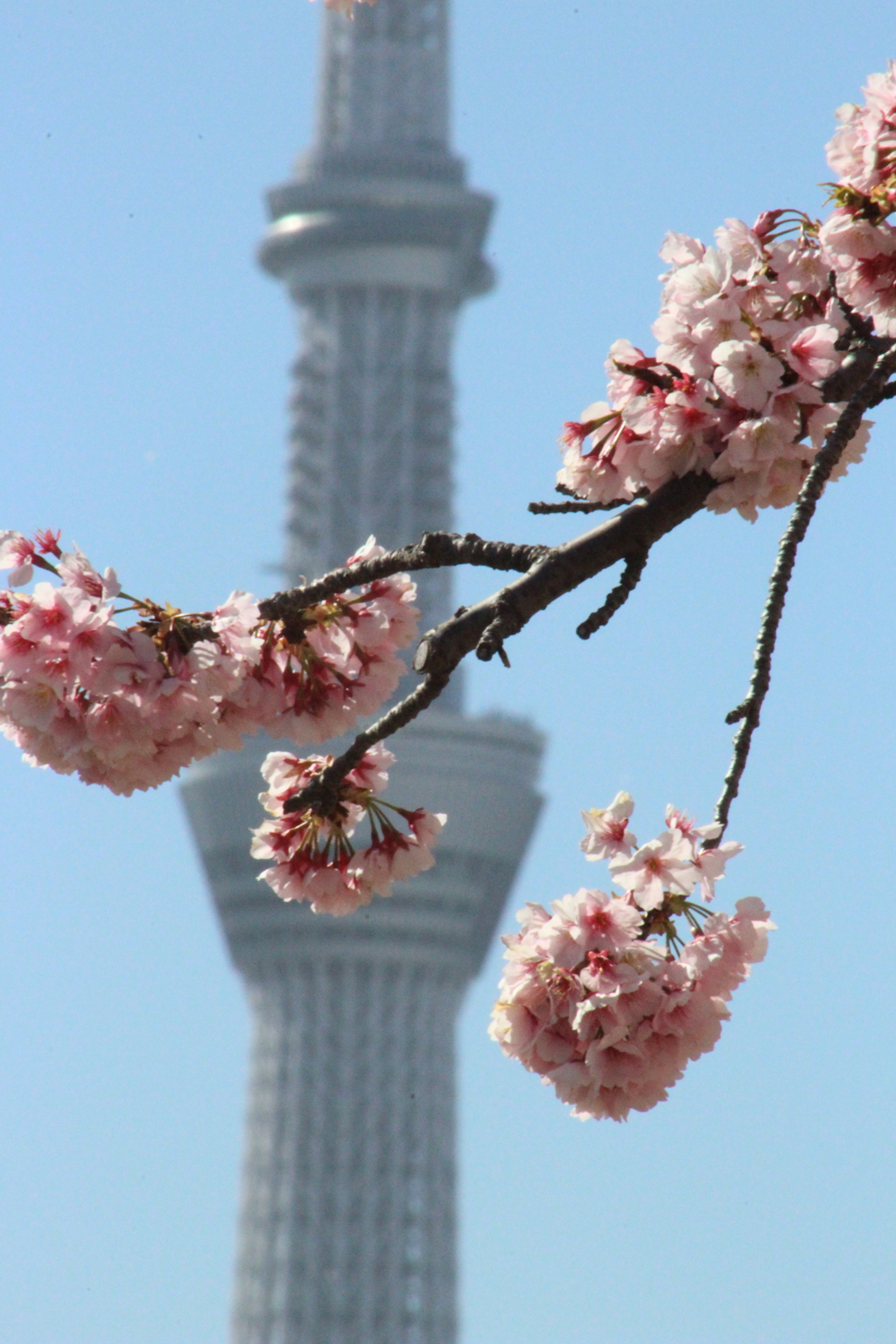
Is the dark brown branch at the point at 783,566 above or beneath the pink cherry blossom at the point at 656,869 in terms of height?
above

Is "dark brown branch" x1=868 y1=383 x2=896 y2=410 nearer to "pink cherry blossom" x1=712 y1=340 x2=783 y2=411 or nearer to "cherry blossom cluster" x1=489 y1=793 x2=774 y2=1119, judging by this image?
"pink cherry blossom" x1=712 y1=340 x2=783 y2=411

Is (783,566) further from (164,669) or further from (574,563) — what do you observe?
(164,669)

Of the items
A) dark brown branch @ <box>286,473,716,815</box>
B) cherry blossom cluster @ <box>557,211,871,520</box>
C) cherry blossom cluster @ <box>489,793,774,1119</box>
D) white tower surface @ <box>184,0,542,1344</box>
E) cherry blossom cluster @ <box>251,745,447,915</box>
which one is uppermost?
white tower surface @ <box>184,0,542,1344</box>

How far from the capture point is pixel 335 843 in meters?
3.69

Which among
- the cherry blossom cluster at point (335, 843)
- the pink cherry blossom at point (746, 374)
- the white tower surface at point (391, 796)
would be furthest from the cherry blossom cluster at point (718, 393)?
the white tower surface at point (391, 796)

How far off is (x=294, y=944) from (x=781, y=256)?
332ft

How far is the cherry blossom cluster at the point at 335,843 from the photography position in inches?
143

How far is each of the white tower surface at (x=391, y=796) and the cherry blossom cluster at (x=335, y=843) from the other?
3516 inches

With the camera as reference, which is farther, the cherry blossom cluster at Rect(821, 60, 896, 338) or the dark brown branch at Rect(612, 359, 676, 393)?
the cherry blossom cluster at Rect(821, 60, 896, 338)

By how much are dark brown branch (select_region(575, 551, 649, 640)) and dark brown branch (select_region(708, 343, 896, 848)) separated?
23 centimetres

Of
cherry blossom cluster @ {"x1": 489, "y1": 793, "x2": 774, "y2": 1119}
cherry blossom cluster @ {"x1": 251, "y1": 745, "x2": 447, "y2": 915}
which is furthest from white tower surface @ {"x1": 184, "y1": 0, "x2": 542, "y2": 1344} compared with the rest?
cherry blossom cluster @ {"x1": 489, "y1": 793, "x2": 774, "y2": 1119}

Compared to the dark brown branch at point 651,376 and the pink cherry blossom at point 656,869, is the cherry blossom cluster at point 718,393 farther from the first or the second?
the pink cherry blossom at point 656,869

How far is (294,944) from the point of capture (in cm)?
10300

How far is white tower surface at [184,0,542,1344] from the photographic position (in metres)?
96.3
